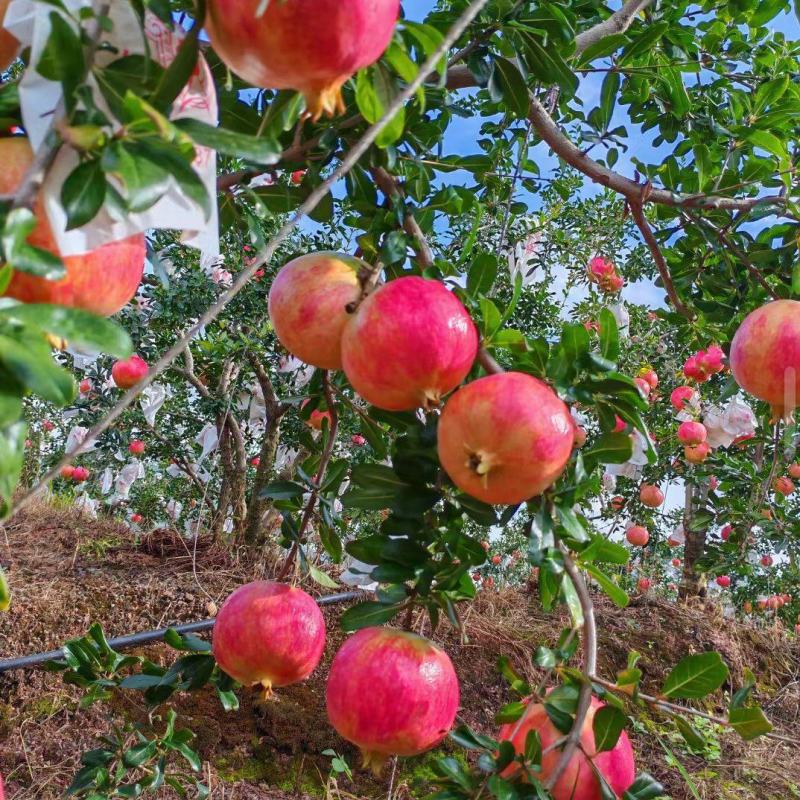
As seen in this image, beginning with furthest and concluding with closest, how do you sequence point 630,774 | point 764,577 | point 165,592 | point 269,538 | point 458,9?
1. point 764,577
2. point 269,538
3. point 165,592
4. point 458,9
5. point 630,774

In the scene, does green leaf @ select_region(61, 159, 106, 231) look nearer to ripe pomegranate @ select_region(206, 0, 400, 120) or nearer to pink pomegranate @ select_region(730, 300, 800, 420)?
ripe pomegranate @ select_region(206, 0, 400, 120)

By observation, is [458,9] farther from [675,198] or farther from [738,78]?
[738,78]

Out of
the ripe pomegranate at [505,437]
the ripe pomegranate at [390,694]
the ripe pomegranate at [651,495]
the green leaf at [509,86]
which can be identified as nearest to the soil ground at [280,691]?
the ripe pomegranate at [651,495]

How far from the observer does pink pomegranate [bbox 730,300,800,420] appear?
112 centimetres

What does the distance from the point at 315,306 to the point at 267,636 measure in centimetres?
48

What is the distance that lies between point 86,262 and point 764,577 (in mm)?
5464

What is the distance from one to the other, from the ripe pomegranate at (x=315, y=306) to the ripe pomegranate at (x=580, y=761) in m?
0.51

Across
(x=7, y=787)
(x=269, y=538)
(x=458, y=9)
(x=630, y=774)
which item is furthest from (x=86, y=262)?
(x=269, y=538)

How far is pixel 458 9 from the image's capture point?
54.4 inches

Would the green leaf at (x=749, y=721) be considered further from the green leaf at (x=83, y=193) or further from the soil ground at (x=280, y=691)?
the soil ground at (x=280, y=691)

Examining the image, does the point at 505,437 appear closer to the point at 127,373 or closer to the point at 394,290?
the point at 394,290

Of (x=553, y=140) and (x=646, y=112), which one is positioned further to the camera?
(x=646, y=112)

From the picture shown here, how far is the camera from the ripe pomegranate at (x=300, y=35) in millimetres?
487

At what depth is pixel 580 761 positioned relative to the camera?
808 millimetres
